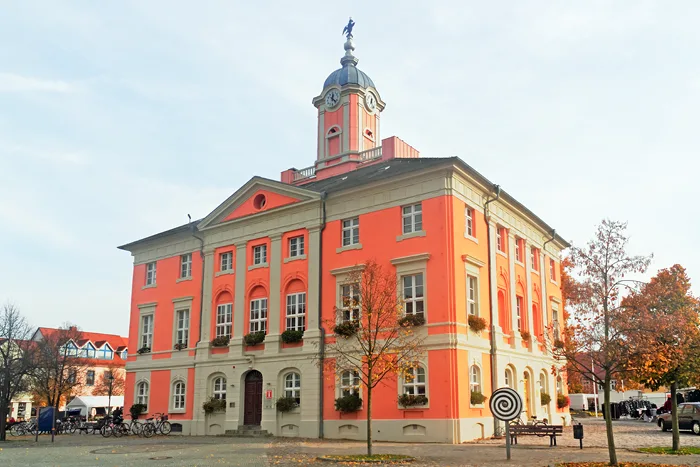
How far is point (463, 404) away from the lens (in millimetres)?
26688

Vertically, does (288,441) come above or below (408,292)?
below

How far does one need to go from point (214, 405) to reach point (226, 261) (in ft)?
24.9

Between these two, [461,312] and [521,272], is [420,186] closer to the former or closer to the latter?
[461,312]

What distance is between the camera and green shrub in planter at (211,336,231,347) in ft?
113

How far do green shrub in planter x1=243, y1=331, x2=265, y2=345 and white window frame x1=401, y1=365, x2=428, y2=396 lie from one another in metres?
8.34

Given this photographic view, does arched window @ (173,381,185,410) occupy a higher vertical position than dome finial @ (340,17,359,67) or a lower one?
lower

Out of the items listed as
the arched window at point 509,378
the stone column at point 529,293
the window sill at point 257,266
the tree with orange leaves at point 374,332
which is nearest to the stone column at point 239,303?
the window sill at point 257,266

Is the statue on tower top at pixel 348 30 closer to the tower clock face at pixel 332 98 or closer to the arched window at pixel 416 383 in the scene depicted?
the tower clock face at pixel 332 98

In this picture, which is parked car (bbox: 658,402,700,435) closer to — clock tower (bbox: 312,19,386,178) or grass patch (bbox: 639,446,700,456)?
grass patch (bbox: 639,446,700,456)

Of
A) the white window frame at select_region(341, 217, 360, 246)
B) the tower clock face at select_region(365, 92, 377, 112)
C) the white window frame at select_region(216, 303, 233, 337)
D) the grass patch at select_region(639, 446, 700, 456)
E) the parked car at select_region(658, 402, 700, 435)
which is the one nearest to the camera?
the grass patch at select_region(639, 446, 700, 456)

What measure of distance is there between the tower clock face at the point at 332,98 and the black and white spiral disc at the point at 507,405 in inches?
1110

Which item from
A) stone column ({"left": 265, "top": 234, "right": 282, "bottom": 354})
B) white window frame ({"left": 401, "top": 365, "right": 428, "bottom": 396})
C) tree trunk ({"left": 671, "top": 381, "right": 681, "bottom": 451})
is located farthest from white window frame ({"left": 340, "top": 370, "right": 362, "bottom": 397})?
tree trunk ({"left": 671, "top": 381, "right": 681, "bottom": 451})

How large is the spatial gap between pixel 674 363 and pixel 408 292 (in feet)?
38.8

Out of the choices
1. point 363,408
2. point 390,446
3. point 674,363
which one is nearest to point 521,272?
point 363,408
